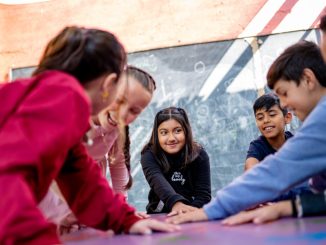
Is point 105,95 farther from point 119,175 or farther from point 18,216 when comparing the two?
point 119,175

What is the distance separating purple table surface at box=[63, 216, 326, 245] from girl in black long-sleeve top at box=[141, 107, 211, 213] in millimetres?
905

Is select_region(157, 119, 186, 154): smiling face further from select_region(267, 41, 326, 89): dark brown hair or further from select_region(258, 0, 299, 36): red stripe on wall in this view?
select_region(258, 0, 299, 36): red stripe on wall

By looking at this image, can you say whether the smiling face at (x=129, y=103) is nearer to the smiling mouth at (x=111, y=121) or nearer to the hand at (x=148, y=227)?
the smiling mouth at (x=111, y=121)

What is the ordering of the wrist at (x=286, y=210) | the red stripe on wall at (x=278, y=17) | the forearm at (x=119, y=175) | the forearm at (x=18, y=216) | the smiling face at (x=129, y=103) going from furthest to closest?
1. the red stripe on wall at (x=278, y=17)
2. the forearm at (x=119, y=175)
3. the smiling face at (x=129, y=103)
4. the wrist at (x=286, y=210)
5. the forearm at (x=18, y=216)

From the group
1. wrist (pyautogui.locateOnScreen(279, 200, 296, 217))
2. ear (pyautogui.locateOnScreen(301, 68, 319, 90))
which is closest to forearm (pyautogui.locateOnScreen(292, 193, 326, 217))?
wrist (pyautogui.locateOnScreen(279, 200, 296, 217))

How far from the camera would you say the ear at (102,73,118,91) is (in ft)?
2.27

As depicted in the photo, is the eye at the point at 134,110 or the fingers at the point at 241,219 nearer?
the fingers at the point at 241,219

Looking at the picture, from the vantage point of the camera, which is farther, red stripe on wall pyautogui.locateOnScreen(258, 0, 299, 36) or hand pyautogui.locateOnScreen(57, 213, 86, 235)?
red stripe on wall pyautogui.locateOnScreen(258, 0, 299, 36)

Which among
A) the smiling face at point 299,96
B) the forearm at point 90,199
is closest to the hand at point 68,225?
the forearm at point 90,199

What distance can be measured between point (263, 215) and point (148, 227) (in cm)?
22

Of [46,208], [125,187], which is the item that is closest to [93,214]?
[46,208]

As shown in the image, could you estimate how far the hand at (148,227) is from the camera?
74 centimetres

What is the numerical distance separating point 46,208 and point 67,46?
410mm

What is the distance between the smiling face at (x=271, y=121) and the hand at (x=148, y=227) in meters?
1.05
